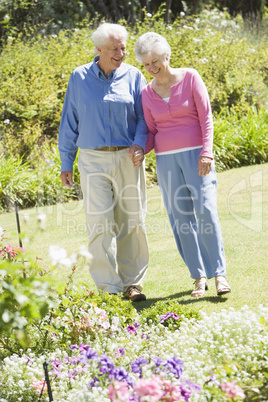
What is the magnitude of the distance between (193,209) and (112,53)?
1.27 metres

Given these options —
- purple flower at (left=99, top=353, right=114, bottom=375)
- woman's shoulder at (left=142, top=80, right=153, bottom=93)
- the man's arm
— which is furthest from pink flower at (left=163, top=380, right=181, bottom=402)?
woman's shoulder at (left=142, top=80, right=153, bottom=93)

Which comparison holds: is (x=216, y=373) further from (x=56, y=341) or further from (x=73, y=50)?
(x=73, y=50)

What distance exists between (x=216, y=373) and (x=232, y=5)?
2145cm

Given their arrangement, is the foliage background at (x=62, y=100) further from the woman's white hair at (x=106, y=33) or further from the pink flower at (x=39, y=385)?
the pink flower at (x=39, y=385)

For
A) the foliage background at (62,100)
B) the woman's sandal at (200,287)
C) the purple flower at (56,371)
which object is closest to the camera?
the purple flower at (56,371)

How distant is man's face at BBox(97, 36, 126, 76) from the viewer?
408 cm

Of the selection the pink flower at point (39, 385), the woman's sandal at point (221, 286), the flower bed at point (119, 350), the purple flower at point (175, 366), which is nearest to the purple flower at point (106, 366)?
the flower bed at point (119, 350)

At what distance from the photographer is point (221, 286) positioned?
4.18m

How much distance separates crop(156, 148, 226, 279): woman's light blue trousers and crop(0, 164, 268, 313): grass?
27cm

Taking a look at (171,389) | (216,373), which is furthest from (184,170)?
(171,389)

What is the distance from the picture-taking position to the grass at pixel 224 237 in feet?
14.0

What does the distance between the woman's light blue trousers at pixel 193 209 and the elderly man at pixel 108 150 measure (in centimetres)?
25

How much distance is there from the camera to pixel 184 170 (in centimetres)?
425

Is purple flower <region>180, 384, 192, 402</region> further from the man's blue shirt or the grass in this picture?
the man's blue shirt
